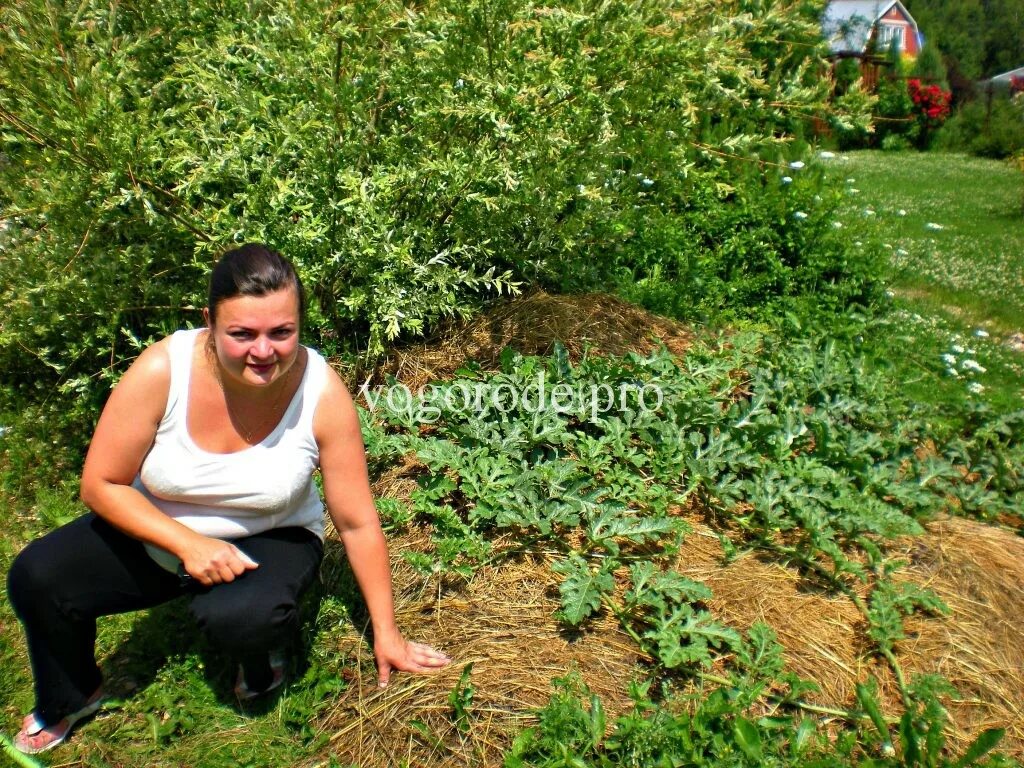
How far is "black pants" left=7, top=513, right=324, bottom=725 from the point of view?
7.66ft

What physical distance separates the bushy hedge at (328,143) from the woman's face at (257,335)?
1.11m

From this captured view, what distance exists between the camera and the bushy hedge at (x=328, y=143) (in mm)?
3344

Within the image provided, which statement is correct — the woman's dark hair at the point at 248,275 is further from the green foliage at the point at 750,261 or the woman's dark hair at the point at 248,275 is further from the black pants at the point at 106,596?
the green foliage at the point at 750,261

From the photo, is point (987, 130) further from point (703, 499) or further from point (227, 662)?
point (227, 662)

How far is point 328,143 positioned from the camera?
3.41 m

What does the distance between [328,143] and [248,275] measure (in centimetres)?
137

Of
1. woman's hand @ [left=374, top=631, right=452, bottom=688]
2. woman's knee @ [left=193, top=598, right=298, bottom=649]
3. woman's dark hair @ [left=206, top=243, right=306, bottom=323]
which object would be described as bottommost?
woman's hand @ [left=374, top=631, right=452, bottom=688]

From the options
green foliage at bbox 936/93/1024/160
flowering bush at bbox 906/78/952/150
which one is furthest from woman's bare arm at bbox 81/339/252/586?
flowering bush at bbox 906/78/952/150

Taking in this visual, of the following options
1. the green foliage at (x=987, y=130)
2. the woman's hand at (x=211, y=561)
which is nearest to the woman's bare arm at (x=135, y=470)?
the woman's hand at (x=211, y=561)

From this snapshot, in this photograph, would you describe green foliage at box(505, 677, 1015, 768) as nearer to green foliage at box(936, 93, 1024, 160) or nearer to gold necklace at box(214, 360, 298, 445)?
gold necklace at box(214, 360, 298, 445)

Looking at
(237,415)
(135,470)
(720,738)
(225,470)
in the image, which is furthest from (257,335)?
(720,738)

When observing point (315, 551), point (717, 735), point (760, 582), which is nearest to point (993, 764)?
point (717, 735)

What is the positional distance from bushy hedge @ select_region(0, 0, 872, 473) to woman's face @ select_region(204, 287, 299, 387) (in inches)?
43.7

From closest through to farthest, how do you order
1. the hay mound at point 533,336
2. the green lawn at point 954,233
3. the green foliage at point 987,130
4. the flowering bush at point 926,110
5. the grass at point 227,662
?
the grass at point 227,662
the hay mound at point 533,336
the green lawn at point 954,233
the green foliage at point 987,130
the flowering bush at point 926,110
